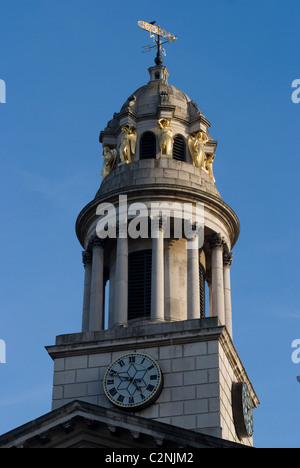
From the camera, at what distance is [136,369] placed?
5094 centimetres

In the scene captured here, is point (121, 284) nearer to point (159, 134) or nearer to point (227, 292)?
point (227, 292)

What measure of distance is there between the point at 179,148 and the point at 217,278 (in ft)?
26.2

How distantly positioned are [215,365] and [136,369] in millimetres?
3469

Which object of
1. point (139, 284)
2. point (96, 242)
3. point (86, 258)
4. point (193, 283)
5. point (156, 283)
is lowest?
point (156, 283)

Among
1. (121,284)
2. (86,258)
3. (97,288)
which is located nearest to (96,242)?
(86,258)

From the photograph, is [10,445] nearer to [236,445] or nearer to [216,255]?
[236,445]

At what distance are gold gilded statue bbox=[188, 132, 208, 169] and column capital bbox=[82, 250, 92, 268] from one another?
7.22m

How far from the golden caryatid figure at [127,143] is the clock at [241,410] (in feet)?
45.6

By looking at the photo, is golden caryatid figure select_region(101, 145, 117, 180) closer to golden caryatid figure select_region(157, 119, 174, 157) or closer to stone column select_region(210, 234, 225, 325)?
golden caryatid figure select_region(157, 119, 174, 157)

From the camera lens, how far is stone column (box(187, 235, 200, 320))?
5351 centimetres

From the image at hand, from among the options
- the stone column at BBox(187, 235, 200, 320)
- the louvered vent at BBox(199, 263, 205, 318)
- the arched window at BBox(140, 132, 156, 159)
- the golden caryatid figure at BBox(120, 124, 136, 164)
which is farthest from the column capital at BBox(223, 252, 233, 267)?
the golden caryatid figure at BBox(120, 124, 136, 164)

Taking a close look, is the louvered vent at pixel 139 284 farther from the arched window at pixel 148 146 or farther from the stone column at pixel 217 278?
the arched window at pixel 148 146

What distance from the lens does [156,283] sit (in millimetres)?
53938
